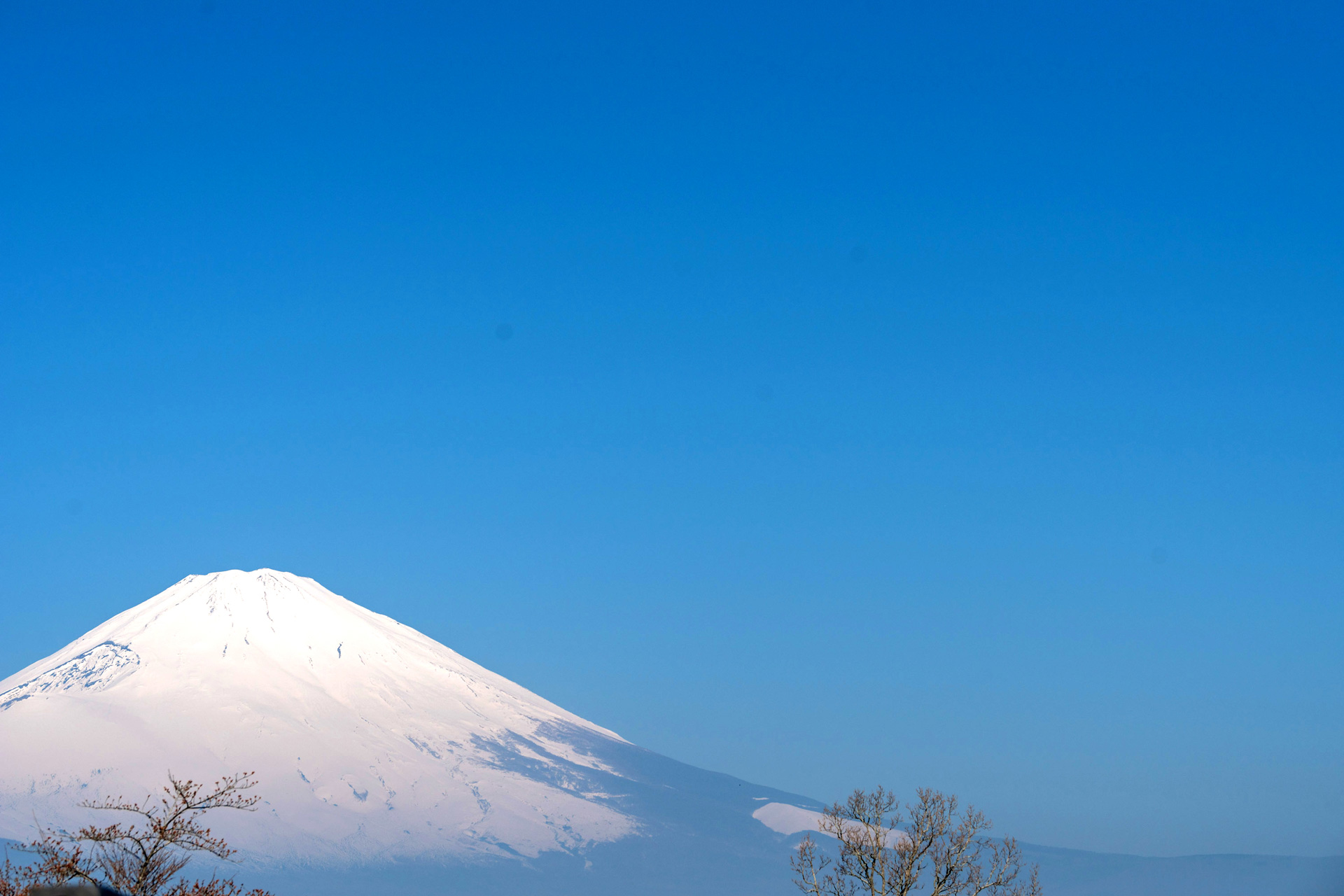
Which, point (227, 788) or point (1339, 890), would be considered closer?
point (1339, 890)

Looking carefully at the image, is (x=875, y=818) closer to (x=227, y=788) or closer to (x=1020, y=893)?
(x=1020, y=893)

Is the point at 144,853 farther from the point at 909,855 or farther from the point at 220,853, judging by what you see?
the point at 909,855

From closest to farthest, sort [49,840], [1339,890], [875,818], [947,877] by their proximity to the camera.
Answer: [1339,890]
[49,840]
[947,877]
[875,818]

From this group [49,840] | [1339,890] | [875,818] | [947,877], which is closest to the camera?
[1339,890]

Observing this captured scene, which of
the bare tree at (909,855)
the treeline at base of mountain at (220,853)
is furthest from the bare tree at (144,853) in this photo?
the bare tree at (909,855)

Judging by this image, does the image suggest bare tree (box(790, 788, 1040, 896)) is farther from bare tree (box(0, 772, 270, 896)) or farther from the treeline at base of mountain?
bare tree (box(0, 772, 270, 896))

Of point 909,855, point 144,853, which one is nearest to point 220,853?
point 144,853

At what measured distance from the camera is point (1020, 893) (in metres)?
32.6

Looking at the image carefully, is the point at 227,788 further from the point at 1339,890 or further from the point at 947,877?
the point at 947,877

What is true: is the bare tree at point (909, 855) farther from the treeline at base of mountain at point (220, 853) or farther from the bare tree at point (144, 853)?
the bare tree at point (144, 853)

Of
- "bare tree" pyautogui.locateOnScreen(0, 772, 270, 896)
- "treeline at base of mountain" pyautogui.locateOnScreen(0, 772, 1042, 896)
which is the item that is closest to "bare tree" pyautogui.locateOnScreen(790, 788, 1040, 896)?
"treeline at base of mountain" pyautogui.locateOnScreen(0, 772, 1042, 896)

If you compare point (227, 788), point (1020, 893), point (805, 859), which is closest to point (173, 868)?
point (227, 788)

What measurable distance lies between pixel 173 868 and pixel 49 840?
202 cm

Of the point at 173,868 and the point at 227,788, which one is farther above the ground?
the point at 227,788
